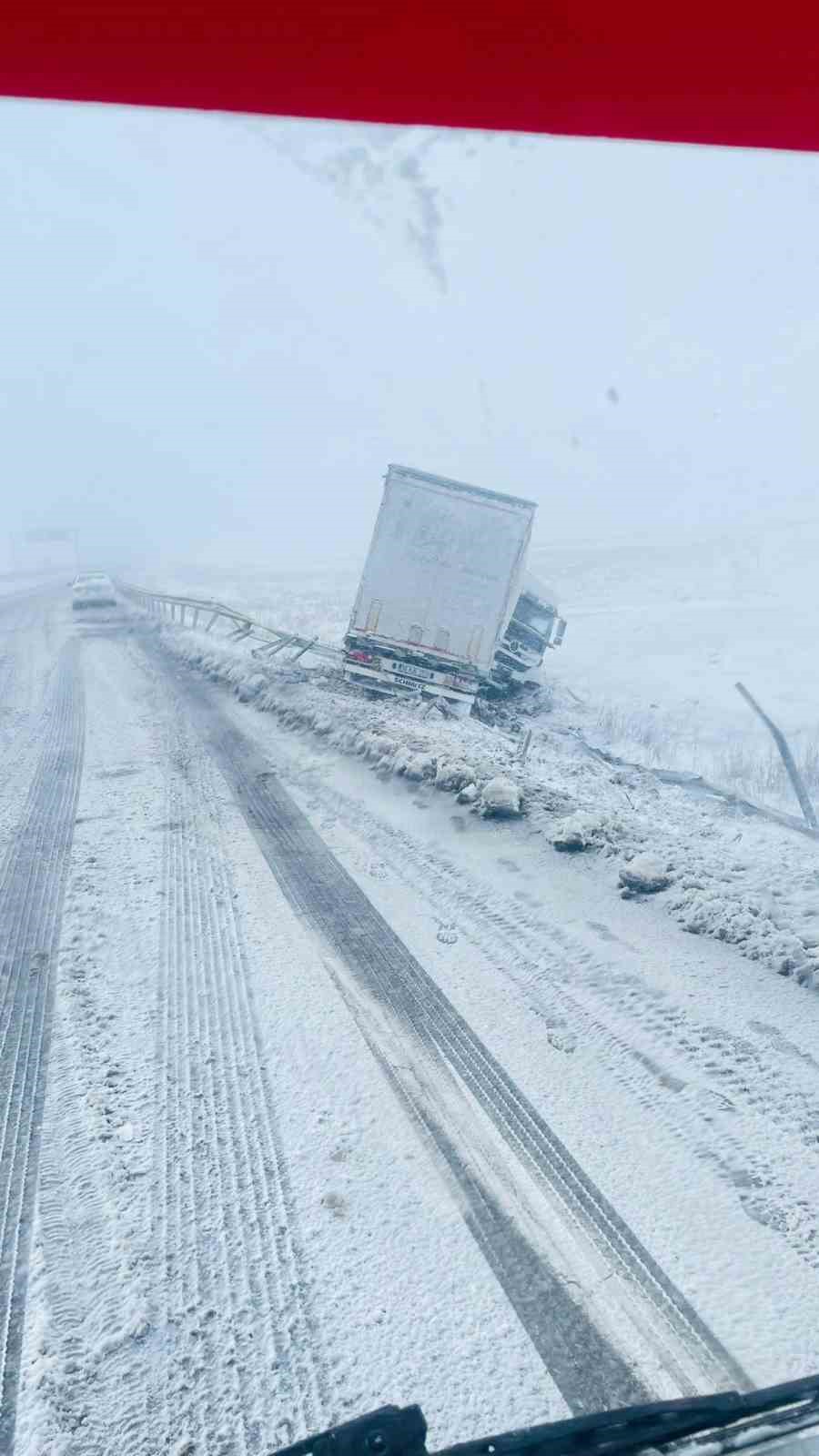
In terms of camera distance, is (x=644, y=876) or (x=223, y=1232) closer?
(x=223, y=1232)

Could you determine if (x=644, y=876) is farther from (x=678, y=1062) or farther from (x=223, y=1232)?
(x=223, y=1232)

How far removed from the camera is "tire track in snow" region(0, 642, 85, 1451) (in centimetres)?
216

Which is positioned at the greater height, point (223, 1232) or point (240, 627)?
point (240, 627)

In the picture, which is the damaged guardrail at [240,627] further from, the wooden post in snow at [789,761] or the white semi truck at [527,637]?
the wooden post in snow at [789,761]

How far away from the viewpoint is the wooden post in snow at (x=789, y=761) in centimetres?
778

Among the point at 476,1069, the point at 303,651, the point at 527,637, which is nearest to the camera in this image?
the point at 476,1069

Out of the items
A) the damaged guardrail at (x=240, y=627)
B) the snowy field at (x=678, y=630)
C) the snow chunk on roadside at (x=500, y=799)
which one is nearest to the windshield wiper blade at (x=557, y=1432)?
the snow chunk on roadside at (x=500, y=799)

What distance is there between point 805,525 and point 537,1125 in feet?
70.3

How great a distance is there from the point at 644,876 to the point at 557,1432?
3.60 meters

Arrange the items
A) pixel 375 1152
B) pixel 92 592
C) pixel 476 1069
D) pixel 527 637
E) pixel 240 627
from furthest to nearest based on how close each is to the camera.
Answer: pixel 92 592
pixel 240 627
pixel 527 637
pixel 476 1069
pixel 375 1152

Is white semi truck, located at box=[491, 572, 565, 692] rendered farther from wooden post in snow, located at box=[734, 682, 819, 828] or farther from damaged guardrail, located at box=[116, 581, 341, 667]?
wooden post in snow, located at box=[734, 682, 819, 828]

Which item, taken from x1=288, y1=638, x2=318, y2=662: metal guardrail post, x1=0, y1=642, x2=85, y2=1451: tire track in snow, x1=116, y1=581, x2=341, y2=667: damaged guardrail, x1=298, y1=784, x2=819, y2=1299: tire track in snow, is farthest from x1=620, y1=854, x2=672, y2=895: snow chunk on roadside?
x1=288, y1=638, x2=318, y2=662: metal guardrail post

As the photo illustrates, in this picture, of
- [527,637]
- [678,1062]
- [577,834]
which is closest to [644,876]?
[577,834]

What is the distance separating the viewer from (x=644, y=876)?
485cm
